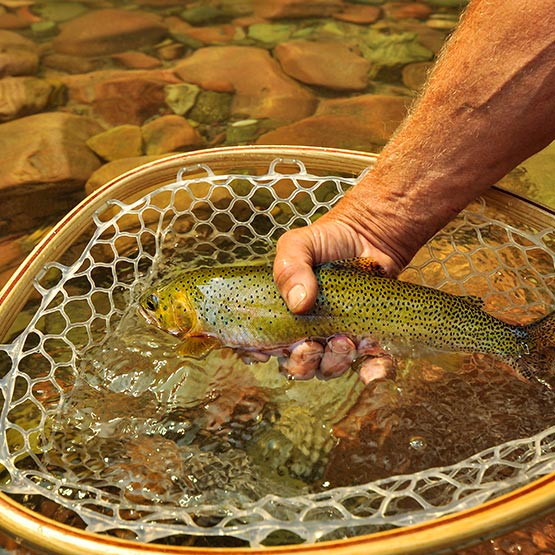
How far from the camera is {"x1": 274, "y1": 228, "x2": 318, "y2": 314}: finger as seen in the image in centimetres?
244

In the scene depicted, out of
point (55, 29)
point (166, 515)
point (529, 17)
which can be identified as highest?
point (529, 17)

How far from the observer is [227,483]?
256 cm

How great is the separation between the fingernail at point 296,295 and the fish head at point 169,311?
43 cm

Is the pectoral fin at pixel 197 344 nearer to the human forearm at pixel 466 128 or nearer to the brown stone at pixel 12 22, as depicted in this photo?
the human forearm at pixel 466 128

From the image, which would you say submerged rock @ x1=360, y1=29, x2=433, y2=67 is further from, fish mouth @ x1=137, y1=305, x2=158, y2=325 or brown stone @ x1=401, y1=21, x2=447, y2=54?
fish mouth @ x1=137, y1=305, x2=158, y2=325

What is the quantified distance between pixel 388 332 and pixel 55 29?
17.7ft

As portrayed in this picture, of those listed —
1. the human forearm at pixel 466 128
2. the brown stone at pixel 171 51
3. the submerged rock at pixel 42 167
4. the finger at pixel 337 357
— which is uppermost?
the human forearm at pixel 466 128

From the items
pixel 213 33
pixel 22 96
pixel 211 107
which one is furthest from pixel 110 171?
pixel 213 33

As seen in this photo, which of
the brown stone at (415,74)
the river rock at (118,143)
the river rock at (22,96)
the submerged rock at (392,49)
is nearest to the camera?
the river rock at (118,143)

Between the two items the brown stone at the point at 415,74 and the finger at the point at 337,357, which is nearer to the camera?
the finger at the point at 337,357

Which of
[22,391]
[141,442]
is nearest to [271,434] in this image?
[141,442]

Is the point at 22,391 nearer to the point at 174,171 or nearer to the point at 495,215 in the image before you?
the point at 174,171

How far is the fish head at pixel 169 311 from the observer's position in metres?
2.67

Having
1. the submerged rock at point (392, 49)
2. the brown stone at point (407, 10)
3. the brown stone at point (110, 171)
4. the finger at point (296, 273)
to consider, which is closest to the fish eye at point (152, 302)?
the finger at point (296, 273)
